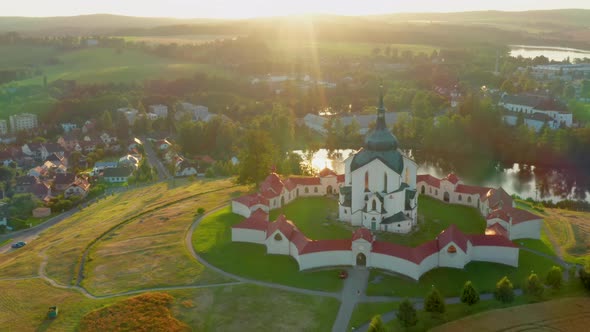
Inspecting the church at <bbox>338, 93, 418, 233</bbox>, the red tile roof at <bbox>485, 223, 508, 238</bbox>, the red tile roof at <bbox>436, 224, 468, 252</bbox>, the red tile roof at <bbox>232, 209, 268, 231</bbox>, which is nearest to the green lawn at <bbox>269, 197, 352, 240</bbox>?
the church at <bbox>338, 93, 418, 233</bbox>

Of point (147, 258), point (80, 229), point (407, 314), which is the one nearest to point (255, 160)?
point (80, 229)

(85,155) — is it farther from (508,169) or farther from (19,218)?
(508,169)

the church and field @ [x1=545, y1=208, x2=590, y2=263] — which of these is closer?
field @ [x1=545, y1=208, x2=590, y2=263]

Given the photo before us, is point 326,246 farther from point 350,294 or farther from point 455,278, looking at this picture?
point 455,278

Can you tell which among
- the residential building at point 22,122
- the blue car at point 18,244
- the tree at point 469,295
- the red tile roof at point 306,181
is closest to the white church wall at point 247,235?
the red tile roof at point 306,181

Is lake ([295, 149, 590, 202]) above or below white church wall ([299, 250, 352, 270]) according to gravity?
below

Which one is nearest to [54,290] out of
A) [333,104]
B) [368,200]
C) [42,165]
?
[368,200]

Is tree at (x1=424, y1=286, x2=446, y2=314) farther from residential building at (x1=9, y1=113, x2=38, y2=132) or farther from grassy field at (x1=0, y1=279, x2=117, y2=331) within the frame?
residential building at (x1=9, y1=113, x2=38, y2=132)
